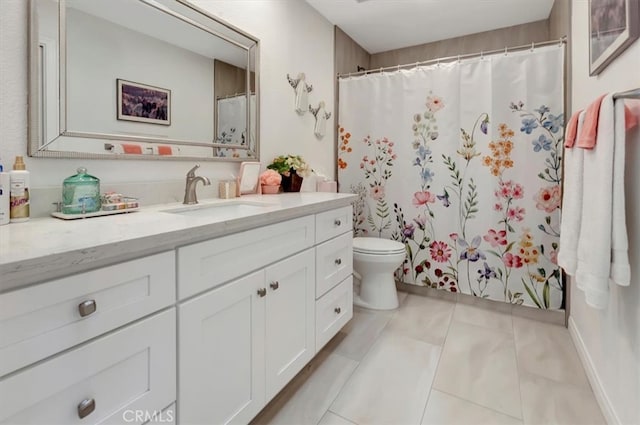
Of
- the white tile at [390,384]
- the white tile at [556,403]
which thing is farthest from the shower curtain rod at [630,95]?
the white tile at [390,384]

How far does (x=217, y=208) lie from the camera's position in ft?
5.14

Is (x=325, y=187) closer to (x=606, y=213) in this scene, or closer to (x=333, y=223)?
(x=333, y=223)

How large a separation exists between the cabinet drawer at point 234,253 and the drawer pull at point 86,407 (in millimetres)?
295

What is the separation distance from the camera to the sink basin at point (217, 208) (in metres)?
1.37

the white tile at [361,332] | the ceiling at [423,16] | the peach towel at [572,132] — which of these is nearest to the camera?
the peach towel at [572,132]

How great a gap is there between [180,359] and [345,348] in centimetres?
116

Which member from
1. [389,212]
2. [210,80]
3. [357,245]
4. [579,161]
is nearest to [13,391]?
[210,80]

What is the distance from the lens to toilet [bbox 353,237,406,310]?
229 cm

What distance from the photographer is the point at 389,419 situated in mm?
1334

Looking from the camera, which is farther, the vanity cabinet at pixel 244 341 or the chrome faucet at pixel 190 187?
the chrome faucet at pixel 190 187

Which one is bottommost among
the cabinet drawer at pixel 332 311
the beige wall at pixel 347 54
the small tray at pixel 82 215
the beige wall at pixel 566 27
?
the cabinet drawer at pixel 332 311

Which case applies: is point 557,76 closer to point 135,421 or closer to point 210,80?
point 210,80

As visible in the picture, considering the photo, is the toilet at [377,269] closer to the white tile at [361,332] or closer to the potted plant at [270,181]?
the white tile at [361,332]

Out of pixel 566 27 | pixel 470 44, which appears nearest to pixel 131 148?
pixel 566 27
